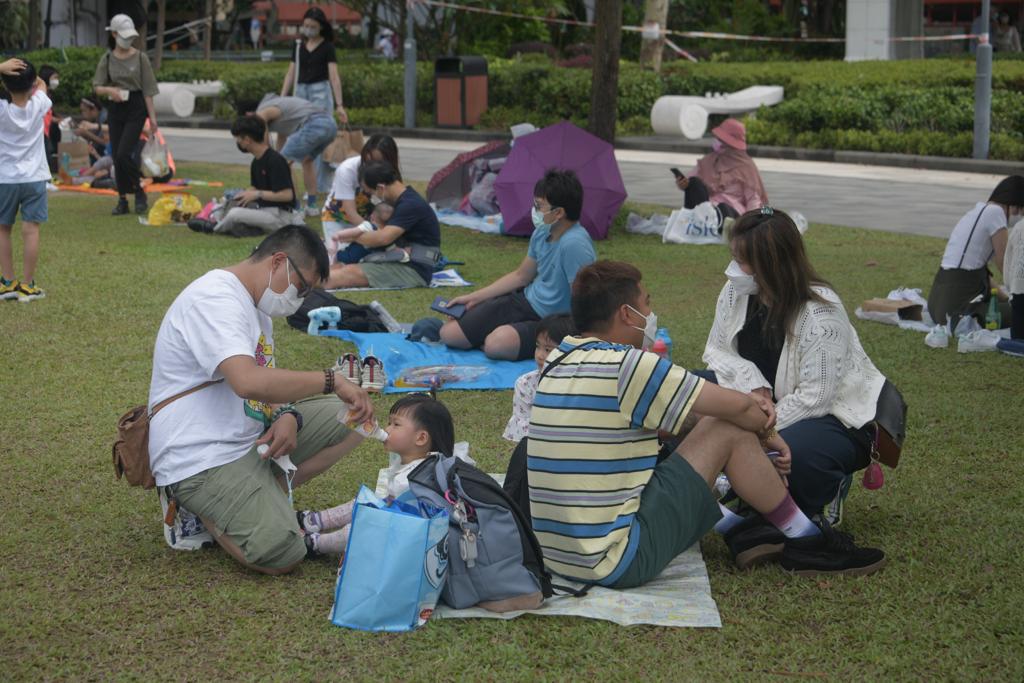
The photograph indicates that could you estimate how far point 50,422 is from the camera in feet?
18.9

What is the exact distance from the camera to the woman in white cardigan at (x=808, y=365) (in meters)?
4.26

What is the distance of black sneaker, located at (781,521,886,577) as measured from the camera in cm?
412

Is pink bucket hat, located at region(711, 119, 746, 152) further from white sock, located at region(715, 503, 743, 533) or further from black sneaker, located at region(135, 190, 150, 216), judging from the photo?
white sock, located at region(715, 503, 743, 533)

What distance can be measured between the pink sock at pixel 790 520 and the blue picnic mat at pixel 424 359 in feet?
8.36

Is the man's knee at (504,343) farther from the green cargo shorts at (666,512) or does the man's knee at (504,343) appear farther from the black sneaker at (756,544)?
the green cargo shorts at (666,512)

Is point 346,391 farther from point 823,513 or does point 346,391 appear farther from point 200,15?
point 200,15

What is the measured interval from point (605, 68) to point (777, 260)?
817 centimetres

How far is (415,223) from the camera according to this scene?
881 cm

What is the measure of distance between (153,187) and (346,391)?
1096 centimetres

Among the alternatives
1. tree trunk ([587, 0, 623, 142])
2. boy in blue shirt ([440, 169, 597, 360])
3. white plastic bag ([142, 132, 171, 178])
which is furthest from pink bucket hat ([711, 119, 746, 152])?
white plastic bag ([142, 132, 171, 178])

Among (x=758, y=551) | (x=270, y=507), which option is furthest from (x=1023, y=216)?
(x=270, y=507)

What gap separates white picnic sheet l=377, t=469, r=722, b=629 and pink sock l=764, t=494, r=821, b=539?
30 centimetres

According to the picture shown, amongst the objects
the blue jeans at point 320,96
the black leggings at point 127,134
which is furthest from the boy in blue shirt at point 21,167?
the blue jeans at point 320,96

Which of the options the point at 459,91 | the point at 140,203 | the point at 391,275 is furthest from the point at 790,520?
the point at 459,91
